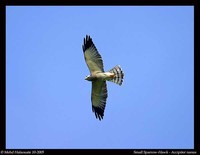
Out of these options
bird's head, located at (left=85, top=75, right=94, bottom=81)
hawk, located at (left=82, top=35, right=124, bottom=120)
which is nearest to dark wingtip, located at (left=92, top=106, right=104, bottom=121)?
hawk, located at (left=82, top=35, right=124, bottom=120)

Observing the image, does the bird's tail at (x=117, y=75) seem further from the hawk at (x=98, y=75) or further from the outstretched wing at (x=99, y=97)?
the outstretched wing at (x=99, y=97)

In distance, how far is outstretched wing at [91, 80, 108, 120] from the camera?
641 inches

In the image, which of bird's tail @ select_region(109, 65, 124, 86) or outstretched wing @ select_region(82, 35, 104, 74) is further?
bird's tail @ select_region(109, 65, 124, 86)

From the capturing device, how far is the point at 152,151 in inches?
562

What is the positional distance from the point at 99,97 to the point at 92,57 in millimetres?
1176

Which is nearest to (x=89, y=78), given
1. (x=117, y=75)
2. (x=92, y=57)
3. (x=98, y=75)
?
(x=98, y=75)

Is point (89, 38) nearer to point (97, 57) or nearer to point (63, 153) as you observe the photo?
point (97, 57)

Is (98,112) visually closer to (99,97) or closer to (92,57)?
(99,97)

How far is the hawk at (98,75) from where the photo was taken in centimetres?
1605

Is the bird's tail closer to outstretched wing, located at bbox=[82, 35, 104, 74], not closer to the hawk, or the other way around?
the hawk
